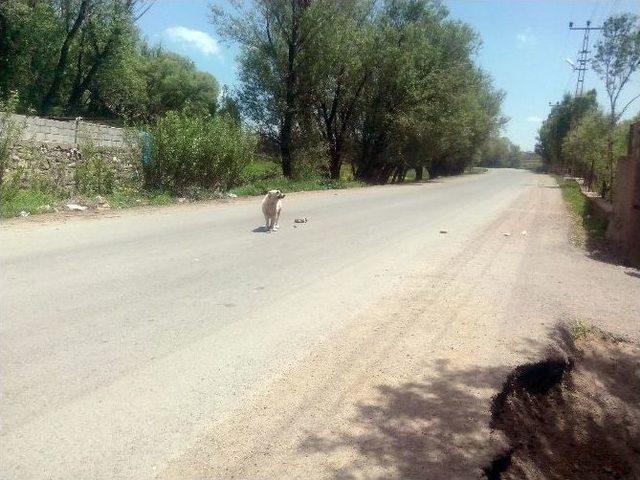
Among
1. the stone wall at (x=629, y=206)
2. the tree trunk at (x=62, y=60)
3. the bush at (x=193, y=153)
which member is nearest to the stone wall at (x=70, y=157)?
the bush at (x=193, y=153)

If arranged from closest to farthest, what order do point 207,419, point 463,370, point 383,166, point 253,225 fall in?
1. point 207,419
2. point 463,370
3. point 253,225
4. point 383,166

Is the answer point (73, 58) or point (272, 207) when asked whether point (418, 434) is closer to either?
point (272, 207)

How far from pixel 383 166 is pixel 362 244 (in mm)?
28729

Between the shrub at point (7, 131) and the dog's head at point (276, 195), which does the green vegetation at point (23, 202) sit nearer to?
the shrub at point (7, 131)

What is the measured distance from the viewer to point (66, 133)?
14297 mm

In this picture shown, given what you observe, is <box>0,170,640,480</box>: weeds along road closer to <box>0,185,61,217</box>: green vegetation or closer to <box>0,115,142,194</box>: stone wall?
<box>0,185,61,217</box>: green vegetation

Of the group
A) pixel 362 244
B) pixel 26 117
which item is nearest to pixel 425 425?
pixel 362 244

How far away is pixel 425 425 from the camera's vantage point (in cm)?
331

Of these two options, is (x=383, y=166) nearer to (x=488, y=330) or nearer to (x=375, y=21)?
(x=375, y=21)

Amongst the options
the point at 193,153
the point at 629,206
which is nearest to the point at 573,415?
the point at 629,206

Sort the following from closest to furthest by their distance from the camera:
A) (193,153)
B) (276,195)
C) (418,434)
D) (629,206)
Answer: (418,434), (629,206), (276,195), (193,153)

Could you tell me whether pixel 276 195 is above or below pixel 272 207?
above

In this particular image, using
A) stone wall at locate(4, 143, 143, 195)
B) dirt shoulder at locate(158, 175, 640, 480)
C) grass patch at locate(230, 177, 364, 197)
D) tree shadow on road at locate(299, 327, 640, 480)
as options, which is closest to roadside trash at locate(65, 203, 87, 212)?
stone wall at locate(4, 143, 143, 195)

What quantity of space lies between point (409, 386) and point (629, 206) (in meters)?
8.16
